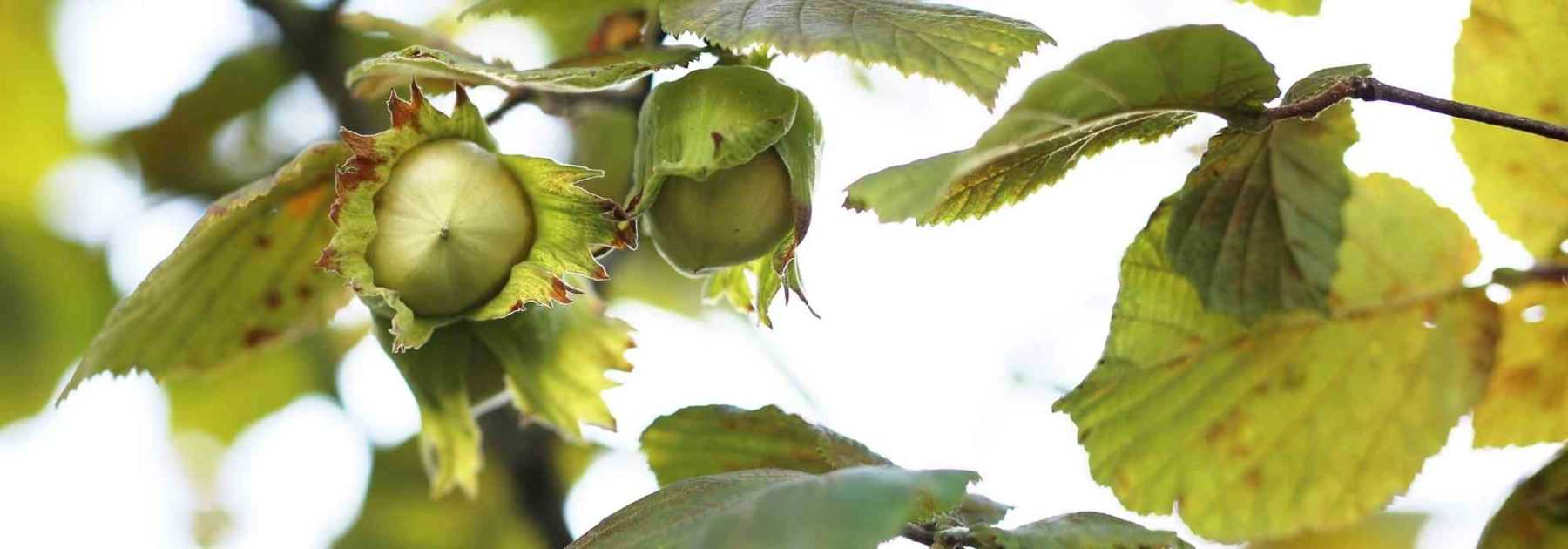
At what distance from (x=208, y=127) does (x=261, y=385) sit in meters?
0.23

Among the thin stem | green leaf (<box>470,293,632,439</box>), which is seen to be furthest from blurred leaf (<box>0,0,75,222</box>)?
the thin stem

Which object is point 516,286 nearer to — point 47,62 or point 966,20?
point 966,20

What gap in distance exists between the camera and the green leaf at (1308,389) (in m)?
0.73

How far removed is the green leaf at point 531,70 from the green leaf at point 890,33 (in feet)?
0.09

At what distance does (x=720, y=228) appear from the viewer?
2.07 ft

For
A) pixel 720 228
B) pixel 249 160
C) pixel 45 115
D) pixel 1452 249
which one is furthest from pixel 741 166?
pixel 45 115

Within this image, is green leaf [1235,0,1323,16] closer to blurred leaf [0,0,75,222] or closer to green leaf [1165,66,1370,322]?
green leaf [1165,66,1370,322]

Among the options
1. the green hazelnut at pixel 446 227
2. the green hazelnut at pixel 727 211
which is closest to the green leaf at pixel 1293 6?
the green hazelnut at pixel 727 211

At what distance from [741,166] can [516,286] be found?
0.38 feet

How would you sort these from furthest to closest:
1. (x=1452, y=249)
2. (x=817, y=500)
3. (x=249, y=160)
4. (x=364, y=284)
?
(x=249, y=160) → (x=1452, y=249) → (x=364, y=284) → (x=817, y=500)

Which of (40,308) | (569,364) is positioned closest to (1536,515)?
(569,364)

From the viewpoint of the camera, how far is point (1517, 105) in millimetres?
748

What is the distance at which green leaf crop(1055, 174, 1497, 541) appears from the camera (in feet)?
2.40

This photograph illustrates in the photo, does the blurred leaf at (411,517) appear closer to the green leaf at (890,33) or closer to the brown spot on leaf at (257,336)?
the brown spot on leaf at (257,336)
